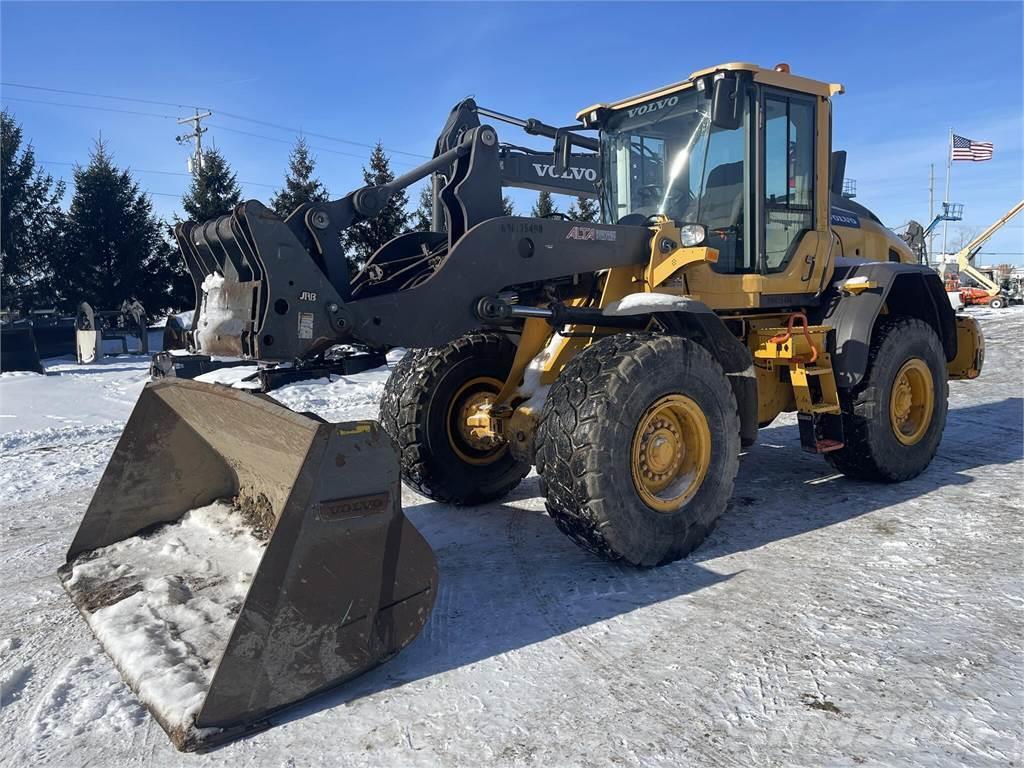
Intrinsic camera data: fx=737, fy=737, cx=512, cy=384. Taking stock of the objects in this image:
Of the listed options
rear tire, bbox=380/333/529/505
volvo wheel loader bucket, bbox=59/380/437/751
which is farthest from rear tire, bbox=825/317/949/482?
volvo wheel loader bucket, bbox=59/380/437/751

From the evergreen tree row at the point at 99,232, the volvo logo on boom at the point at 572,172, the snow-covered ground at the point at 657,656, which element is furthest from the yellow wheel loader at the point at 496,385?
the evergreen tree row at the point at 99,232

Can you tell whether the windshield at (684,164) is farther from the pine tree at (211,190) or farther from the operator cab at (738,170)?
the pine tree at (211,190)

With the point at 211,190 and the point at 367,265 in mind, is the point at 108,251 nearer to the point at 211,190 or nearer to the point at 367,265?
the point at 211,190

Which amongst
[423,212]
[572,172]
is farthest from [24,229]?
[572,172]

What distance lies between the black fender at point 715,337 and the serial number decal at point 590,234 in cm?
42

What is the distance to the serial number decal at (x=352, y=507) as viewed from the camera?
9.11 feet

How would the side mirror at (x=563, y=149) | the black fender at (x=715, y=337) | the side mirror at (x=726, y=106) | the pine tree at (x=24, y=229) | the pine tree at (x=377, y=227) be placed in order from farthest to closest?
the pine tree at (x=24, y=229) → the pine tree at (x=377, y=227) → the side mirror at (x=563, y=149) → the side mirror at (x=726, y=106) → the black fender at (x=715, y=337)

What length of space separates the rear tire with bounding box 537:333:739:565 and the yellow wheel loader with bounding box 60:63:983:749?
16 mm

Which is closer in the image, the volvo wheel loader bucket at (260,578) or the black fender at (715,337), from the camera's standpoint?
the volvo wheel loader bucket at (260,578)

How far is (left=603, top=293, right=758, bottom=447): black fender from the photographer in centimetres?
428

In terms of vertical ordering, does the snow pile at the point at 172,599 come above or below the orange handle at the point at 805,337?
below

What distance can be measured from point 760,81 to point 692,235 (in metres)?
1.29

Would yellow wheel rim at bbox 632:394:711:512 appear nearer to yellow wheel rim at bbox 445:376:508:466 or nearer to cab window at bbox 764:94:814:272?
yellow wheel rim at bbox 445:376:508:466

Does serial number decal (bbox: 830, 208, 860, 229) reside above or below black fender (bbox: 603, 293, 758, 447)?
above
